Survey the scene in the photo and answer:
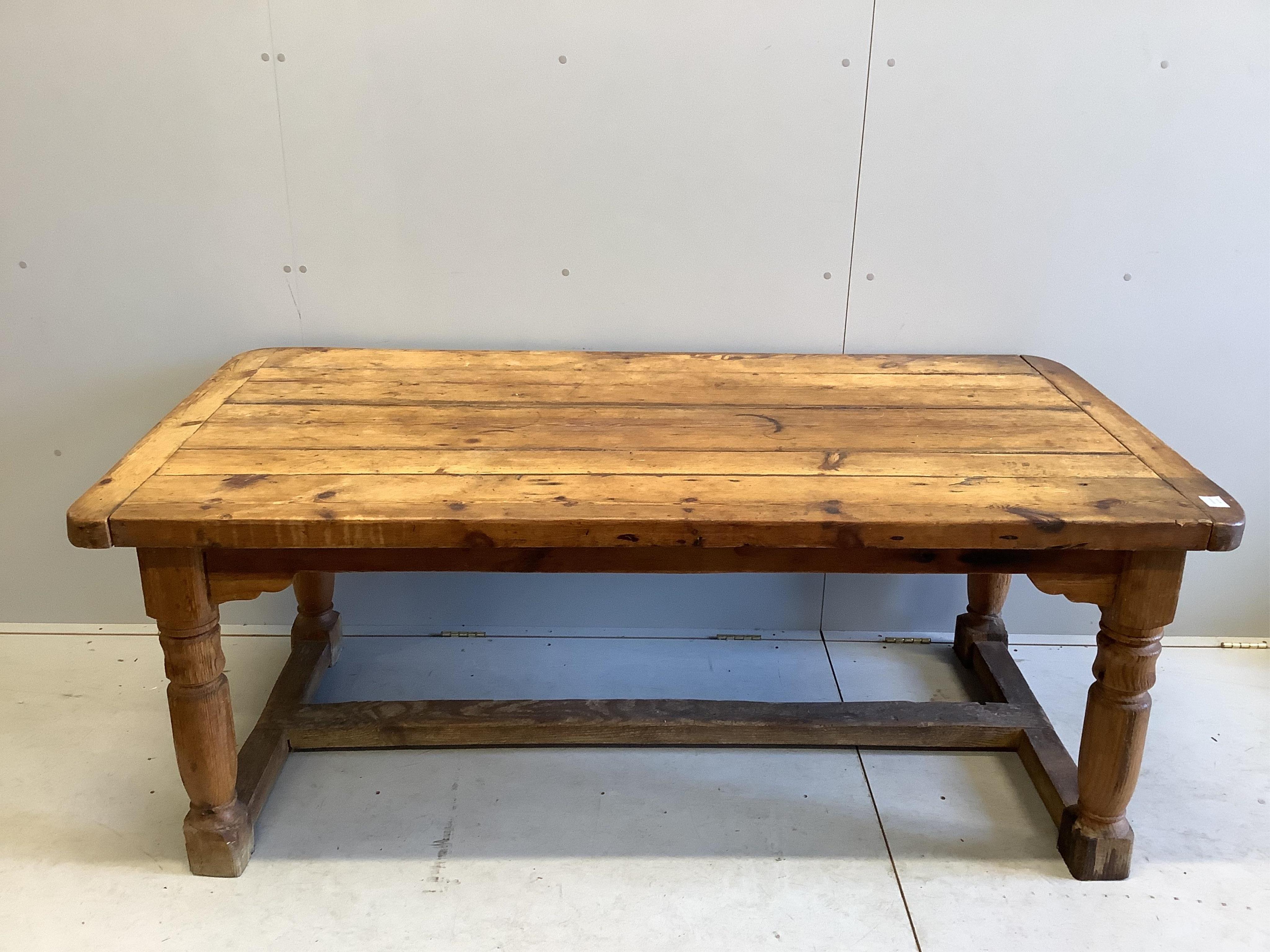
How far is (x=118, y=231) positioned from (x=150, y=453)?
79 centimetres

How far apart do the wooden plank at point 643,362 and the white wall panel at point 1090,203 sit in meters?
0.14

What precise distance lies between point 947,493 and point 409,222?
131 centimetres

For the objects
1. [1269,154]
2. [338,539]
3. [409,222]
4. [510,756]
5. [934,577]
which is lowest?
[510,756]

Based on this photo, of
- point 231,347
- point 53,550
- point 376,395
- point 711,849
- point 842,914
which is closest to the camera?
point 842,914

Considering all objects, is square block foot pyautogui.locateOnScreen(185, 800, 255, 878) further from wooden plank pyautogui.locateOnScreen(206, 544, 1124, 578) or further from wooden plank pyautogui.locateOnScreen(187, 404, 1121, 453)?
wooden plank pyautogui.locateOnScreen(187, 404, 1121, 453)

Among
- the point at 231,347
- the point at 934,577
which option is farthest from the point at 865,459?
the point at 231,347

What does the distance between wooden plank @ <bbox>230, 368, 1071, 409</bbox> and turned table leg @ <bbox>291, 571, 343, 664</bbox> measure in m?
0.52

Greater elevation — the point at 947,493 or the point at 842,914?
the point at 947,493

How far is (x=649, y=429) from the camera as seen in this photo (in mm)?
1826

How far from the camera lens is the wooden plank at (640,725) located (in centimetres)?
204

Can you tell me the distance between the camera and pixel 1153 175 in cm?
220

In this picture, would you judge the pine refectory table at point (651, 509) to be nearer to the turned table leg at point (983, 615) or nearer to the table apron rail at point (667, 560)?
the table apron rail at point (667, 560)

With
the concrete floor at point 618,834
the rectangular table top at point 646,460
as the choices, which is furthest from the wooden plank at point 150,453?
the concrete floor at point 618,834

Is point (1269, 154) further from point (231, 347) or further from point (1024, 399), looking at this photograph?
point (231, 347)
